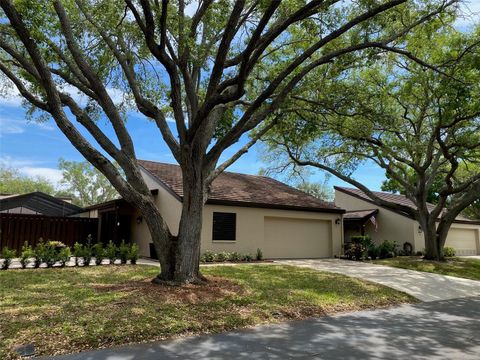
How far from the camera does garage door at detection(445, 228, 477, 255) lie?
95.5ft

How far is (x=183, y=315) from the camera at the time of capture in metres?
6.95

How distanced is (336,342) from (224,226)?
11.9 m

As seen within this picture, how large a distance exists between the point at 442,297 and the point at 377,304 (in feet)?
8.88

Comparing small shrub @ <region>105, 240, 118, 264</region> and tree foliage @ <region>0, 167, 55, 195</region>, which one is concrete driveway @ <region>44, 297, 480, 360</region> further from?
tree foliage @ <region>0, 167, 55, 195</region>

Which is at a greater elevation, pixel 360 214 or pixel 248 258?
pixel 360 214

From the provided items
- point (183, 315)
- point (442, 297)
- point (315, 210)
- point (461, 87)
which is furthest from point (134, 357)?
point (315, 210)

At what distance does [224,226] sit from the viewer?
697 inches

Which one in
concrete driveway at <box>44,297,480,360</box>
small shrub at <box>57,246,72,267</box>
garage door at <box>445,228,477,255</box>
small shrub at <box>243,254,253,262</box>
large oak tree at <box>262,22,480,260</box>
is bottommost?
concrete driveway at <box>44,297,480,360</box>

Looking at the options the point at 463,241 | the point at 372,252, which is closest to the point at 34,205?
the point at 372,252

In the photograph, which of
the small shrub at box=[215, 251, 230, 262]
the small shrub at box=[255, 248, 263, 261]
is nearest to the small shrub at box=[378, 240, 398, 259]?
the small shrub at box=[255, 248, 263, 261]

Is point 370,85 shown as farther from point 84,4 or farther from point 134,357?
point 134,357

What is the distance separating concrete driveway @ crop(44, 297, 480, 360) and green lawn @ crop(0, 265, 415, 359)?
442mm

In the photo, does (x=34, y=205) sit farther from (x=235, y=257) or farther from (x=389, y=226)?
(x=389, y=226)

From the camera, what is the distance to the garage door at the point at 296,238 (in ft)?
64.2
